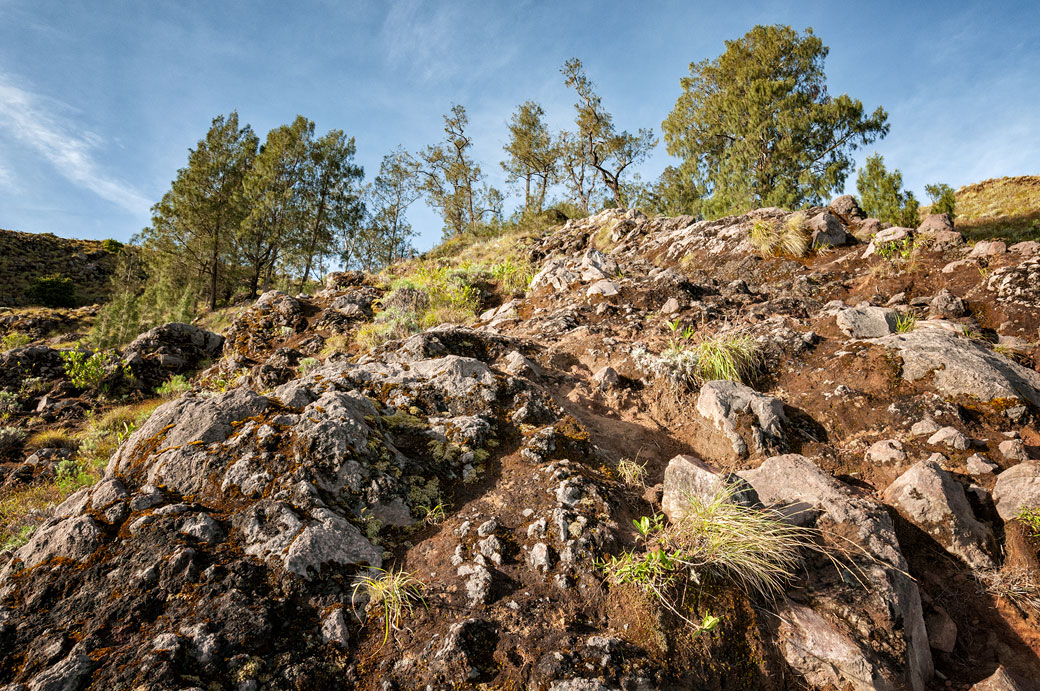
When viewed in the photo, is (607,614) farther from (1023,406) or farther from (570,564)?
(1023,406)

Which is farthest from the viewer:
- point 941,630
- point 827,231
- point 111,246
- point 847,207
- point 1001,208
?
point 111,246

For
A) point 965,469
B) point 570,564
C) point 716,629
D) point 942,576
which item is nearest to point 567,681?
point 570,564

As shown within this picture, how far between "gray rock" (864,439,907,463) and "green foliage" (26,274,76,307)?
5435cm

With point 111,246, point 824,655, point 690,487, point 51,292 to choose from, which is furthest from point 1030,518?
point 111,246

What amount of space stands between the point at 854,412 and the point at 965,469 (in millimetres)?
1032

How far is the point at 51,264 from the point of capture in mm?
44438

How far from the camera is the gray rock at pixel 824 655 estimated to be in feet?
8.48

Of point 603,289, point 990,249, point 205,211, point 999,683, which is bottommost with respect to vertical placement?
point 999,683

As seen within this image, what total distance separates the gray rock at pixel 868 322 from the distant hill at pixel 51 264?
52834 mm

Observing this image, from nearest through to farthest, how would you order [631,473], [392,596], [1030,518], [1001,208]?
[392,596] < [1030,518] < [631,473] < [1001,208]

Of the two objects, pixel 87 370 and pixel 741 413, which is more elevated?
pixel 87 370

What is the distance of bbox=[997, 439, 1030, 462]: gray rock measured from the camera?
13.1 ft

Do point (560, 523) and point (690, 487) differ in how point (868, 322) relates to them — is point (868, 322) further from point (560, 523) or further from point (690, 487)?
point (560, 523)

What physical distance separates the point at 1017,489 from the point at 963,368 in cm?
173
